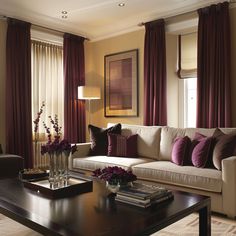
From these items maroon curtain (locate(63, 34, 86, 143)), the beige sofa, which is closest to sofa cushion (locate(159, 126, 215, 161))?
the beige sofa

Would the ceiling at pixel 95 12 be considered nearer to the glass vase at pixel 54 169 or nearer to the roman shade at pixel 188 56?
the roman shade at pixel 188 56

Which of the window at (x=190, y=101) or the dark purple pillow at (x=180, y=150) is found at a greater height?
the window at (x=190, y=101)

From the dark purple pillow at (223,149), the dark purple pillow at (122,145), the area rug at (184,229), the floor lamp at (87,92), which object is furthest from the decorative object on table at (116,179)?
the floor lamp at (87,92)

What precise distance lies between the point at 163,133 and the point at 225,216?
1.46 meters

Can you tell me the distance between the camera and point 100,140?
173 inches

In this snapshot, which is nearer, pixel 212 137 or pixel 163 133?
pixel 212 137

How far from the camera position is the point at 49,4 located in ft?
14.2

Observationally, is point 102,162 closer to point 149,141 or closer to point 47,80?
point 149,141

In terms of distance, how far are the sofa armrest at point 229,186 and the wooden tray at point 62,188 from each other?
4.55 ft

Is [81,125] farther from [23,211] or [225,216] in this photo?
[23,211]

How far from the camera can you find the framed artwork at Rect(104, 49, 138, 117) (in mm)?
5172

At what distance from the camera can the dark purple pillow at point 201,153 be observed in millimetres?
3238

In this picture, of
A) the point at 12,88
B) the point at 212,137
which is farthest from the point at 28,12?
the point at 212,137

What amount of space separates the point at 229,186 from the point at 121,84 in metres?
3.10
